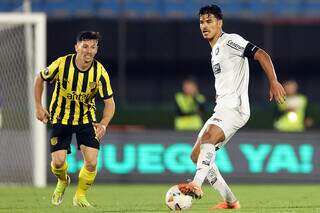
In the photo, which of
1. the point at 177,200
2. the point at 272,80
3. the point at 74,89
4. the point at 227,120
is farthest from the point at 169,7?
the point at 177,200

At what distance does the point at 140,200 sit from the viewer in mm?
10750

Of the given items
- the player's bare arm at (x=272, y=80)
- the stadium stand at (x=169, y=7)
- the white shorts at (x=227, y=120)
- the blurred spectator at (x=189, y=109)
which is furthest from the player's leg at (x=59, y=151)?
the stadium stand at (x=169, y=7)

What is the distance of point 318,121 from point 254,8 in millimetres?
6322

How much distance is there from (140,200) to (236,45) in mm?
2800

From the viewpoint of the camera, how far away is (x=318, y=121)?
19531mm

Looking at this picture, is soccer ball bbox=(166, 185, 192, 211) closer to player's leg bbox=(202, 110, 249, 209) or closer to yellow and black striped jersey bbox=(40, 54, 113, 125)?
player's leg bbox=(202, 110, 249, 209)

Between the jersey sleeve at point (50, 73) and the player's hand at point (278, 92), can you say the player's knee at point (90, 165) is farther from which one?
the player's hand at point (278, 92)

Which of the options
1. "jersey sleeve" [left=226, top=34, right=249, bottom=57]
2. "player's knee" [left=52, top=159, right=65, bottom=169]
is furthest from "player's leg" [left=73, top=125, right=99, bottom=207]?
"jersey sleeve" [left=226, top=34, right=249, bottom=57]

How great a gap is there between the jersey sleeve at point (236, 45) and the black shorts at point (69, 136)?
1.82 meters

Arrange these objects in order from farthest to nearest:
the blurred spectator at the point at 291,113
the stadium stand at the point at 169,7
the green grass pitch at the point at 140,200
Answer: the stadium stand at the point at 169,7
the blurred spectator at the point at 291,113
the green grass pitch at the point at 140,200

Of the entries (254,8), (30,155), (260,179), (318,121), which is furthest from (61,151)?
(254,8)

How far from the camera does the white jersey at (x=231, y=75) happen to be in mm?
8625

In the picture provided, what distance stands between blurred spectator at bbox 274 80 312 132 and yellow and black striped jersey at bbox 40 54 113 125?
767 cm

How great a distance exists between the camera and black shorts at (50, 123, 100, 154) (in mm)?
9664
